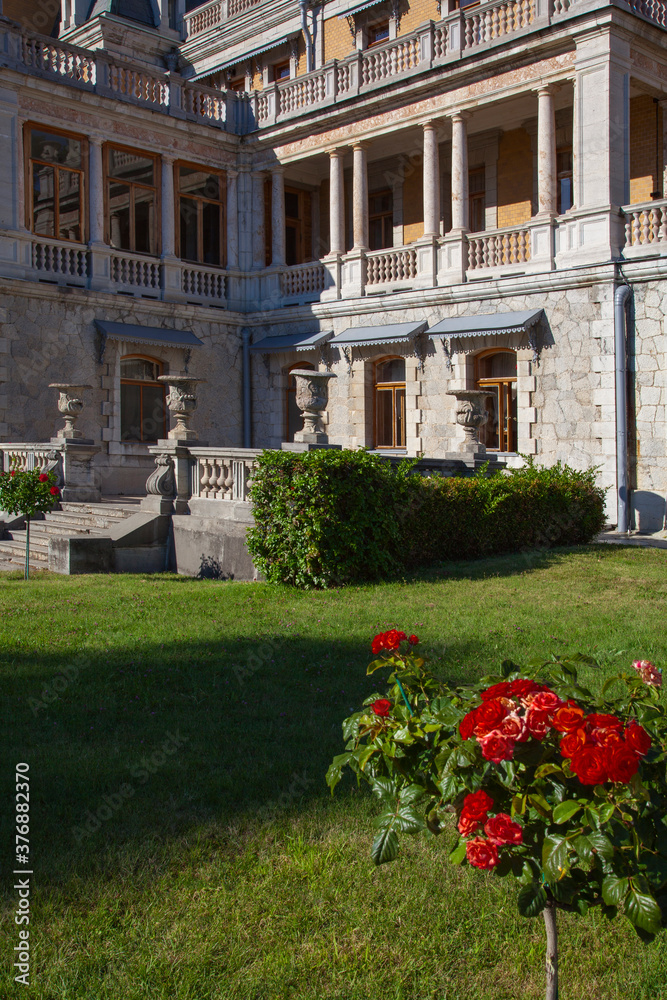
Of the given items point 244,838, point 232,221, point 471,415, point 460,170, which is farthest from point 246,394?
point 244,838

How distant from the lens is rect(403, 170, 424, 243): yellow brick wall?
23.6 metres

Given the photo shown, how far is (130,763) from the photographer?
194 inches

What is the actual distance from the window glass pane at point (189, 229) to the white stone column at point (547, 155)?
1018 centimetres

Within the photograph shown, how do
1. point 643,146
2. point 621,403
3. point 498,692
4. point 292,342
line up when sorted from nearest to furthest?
point 498,692
point 621,403
point 643,146
point 292,342

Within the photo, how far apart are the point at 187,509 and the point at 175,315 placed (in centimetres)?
984

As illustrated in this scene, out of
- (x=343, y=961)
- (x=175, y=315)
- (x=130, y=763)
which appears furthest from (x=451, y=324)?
(x=343, y=961)

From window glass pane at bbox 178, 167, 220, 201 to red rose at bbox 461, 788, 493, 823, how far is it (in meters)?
24.5

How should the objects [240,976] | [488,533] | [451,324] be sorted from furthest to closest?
1. [451,324]
2. [488,533]
3. [240,976]

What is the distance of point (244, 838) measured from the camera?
13.3ft

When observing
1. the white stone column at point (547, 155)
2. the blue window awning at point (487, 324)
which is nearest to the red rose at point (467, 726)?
the blue window awning at point (487, 324)

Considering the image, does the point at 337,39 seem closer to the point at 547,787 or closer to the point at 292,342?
the point at 292,342

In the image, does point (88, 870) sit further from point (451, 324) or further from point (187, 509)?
point (451, 324)

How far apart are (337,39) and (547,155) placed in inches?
383

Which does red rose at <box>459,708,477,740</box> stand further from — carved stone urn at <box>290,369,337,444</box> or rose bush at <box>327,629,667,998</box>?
carved stone urn at <box>290,369,337,444</box>
